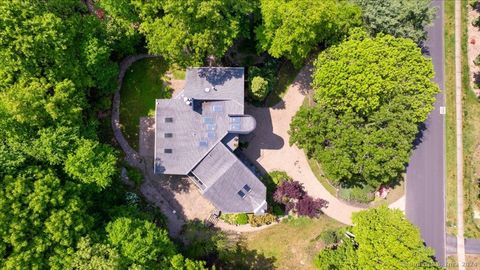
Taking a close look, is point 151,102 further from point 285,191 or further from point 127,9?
point 285,191

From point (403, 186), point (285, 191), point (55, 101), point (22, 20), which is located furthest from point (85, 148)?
point (403, 186)

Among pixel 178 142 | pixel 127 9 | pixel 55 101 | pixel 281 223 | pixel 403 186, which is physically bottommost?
pixel 281 223

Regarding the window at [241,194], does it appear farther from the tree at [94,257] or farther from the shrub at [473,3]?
the shrub at [473,3]

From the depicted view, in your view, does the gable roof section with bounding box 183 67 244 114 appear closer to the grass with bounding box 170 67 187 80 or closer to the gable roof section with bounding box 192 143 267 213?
the grass with bounding box 170 67 187 80

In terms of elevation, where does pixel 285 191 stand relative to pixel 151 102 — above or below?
below

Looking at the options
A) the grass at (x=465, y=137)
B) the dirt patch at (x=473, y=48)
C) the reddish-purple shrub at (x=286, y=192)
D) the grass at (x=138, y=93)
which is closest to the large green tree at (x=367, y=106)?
the reddish-purple shrub at (x=286, y=192)

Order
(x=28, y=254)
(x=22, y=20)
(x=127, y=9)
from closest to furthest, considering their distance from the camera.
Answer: (x=28, y=254)
(x=22, y=20)
(x=127, y=9)

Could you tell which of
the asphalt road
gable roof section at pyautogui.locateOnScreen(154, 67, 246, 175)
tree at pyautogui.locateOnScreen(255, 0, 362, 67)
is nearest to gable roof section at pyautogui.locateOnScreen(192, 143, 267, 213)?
gable roof section at pyautogui.locateOnScreen(154, 67, 246, 175)
